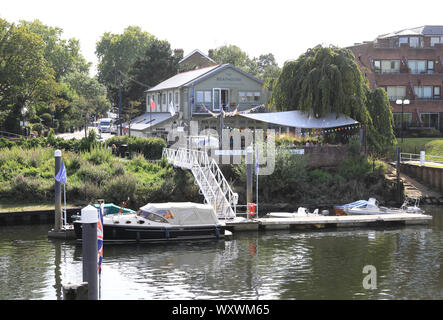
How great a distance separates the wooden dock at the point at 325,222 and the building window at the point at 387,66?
36.4 m

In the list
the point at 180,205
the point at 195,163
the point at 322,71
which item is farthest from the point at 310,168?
the point at 180,205

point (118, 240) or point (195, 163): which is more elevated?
point (195, 163)

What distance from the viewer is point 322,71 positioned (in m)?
48.6

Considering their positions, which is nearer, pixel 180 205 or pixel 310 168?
pixel 180 205

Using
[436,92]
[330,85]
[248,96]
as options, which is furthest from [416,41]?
[330,85]

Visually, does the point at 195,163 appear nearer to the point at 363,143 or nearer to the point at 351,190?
the point at 351,190

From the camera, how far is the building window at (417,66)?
72.0m

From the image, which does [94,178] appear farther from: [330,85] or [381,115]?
[381,115]

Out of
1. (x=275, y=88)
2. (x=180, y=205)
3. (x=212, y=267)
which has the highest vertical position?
(x=275, y=88)

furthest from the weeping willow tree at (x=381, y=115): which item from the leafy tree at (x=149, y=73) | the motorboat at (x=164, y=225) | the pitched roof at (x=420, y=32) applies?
the leafy tree at (x=149, y=73)

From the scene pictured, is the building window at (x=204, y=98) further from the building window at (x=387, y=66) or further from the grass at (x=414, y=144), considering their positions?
the building window at (x=387, y=66)

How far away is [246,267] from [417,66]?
176 ft

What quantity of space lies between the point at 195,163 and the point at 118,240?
394 inches

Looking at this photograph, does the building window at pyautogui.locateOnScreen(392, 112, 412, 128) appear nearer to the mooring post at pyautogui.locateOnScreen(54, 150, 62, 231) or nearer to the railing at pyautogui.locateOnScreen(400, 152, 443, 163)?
the railing at pyautogui.locateOnScreen(400, 152, 443, 163)
